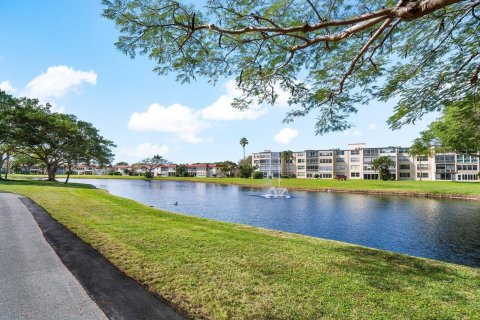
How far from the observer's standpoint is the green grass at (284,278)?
4855 millimetres

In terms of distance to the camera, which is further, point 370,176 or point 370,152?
point 370,152

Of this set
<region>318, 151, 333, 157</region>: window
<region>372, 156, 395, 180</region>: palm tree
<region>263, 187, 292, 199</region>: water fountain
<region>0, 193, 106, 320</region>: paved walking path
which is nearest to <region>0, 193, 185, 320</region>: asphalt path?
<region>0, 193, 106, 320</region>: paved walking path

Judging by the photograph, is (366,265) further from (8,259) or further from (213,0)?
(8,259)

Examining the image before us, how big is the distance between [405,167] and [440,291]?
330ft

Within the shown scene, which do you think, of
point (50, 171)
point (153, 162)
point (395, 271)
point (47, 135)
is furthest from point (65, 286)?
point (153, 162)

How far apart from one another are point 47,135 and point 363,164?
93.6m

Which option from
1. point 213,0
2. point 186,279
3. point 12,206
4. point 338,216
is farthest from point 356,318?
point 338,216

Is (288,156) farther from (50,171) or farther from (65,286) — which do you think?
(65,286)

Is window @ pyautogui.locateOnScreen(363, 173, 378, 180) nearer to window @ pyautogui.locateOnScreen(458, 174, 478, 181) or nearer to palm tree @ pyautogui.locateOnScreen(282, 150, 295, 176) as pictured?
window @ pyautogui.locateOnScreen(458, 174, 478, 181)

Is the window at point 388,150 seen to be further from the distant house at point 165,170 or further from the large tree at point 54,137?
the distant house at point 165,170

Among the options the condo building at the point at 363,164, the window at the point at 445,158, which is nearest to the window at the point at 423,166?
the condo building at the point at 363,164

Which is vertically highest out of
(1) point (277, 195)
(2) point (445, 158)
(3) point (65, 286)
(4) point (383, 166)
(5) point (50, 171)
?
(2) point (445, 158)

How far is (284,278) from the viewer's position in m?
6.20

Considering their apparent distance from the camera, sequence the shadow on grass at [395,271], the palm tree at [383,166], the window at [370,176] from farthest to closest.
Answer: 1. the window at [370,176]
2. the palm tree at [383,166]
3. the shadow on grass at [395,271]
